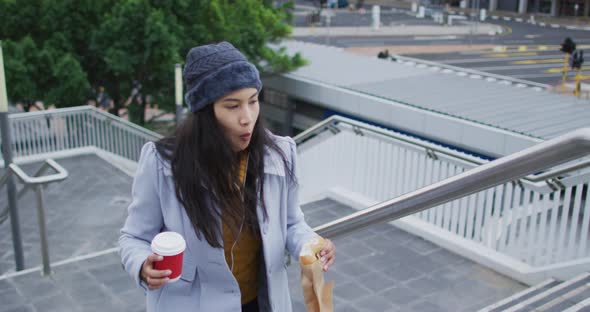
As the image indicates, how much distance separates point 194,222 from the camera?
199 centimetres

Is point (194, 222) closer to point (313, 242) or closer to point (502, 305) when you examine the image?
point (313, 242)

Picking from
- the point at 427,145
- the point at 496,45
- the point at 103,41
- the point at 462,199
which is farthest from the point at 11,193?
the point at 496,45

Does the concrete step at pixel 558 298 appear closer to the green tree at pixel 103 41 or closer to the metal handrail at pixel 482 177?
the metal handrail at pixel 482 177

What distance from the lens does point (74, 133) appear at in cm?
1039

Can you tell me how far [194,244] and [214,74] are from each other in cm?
55

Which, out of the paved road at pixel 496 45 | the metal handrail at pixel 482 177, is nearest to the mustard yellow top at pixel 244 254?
the metal handrail at pixel 482 177

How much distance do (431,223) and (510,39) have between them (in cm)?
3440

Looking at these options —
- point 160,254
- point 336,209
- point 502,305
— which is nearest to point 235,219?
point 160,254

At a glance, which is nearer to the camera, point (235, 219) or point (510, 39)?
point (235, 219)

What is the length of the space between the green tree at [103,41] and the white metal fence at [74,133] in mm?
3400

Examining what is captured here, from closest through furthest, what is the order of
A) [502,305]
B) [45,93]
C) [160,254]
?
[160,254]
[502,305]
[45,93]

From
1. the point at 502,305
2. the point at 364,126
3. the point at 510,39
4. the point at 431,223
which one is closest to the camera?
the point at 502,305

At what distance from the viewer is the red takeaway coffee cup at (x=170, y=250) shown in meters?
1.83

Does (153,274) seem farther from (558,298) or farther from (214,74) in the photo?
(558,298)
